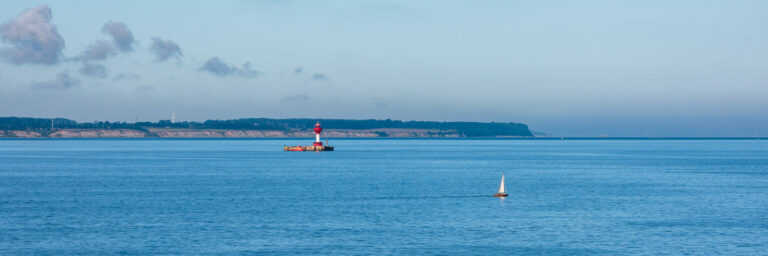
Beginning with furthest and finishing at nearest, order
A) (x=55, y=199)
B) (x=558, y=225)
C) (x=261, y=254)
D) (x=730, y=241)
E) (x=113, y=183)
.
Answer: (x=113, y=183), (x=55, y=199), (x=558, y=225), (x=730, y=241), (x=261, y=254)

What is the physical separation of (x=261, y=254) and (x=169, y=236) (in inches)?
282

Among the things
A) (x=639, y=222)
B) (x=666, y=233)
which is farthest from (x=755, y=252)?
(x=639, y=222)

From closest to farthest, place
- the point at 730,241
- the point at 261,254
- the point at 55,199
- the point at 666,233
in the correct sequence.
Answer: the point at 261,254 → the point at 730,241 → the point at 666,233 → the point at 55,199

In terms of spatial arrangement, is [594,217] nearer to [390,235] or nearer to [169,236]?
[390,235]

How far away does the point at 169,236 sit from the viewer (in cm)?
4159

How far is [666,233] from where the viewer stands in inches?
1703

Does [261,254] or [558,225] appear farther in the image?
[558,225]

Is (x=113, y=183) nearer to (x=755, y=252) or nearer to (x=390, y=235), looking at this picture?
(x=390, y=235)

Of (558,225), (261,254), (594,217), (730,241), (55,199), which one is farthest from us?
(55,199)

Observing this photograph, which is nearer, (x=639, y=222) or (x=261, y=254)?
(x=261, y=254)

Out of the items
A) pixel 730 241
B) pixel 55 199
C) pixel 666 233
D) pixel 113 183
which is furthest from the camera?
pixel 113 183

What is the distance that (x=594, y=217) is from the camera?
50.4m

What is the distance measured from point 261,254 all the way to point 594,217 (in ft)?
73.9

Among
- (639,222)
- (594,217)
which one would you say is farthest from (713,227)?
(594,217)
